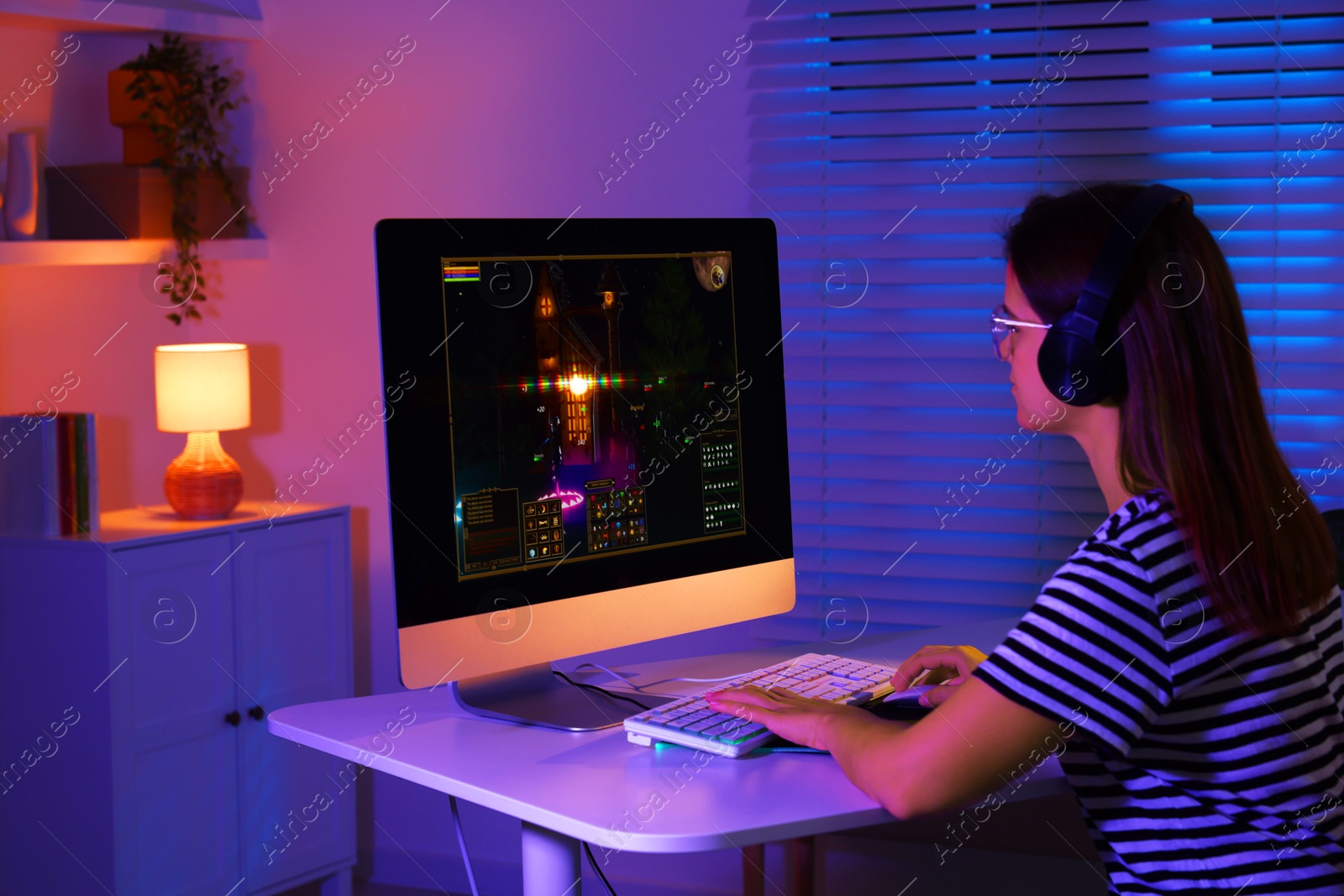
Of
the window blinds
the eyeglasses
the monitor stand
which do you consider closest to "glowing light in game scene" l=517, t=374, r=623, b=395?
the monitor stand

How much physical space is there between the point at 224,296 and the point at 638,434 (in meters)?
1.94

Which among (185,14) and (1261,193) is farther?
(185,14)

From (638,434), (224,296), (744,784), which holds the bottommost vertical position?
(744,784)

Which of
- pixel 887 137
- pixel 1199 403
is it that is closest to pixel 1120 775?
pixel 1199 403

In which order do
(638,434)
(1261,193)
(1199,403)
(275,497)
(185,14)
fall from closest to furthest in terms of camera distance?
(1199,403), (638,434), (1261,193), (185,14), (275,497)

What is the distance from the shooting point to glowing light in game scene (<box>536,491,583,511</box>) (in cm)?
152

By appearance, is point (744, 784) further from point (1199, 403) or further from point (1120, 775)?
point (1199, 403)

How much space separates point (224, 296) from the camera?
3160 mm

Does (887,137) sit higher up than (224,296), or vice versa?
(887,137)

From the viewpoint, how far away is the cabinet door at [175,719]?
245 centimetres

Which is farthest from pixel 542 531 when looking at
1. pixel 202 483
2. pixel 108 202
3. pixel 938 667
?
pixel 108 202

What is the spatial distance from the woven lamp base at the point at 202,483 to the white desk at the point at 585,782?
1293 millimetres

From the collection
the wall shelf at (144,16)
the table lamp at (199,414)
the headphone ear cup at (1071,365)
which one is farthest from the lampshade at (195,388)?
the headphone ear cup at (1071,365)

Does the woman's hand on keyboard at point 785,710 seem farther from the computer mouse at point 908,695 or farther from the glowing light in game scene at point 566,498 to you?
the glowing light in game scene at point 566,498
